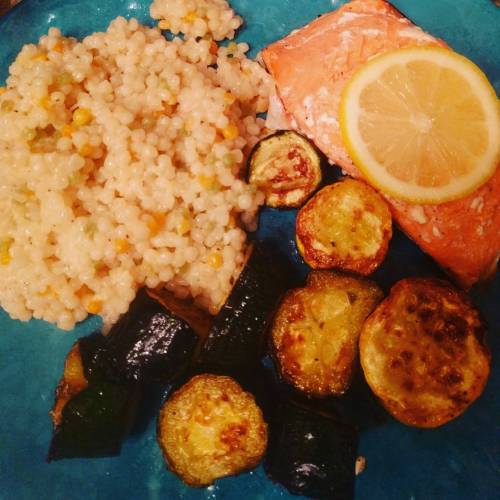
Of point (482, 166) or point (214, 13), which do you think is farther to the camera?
point (214, 13)

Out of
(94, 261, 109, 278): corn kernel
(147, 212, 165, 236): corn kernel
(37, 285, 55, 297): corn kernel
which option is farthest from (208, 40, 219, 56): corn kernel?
(37, 285, 55, 297): corn kernel

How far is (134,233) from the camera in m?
2.47

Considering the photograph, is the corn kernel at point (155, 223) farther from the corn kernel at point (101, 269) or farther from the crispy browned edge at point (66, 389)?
the crispy browned edge at point (66, 389)

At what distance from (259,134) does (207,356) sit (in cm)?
125

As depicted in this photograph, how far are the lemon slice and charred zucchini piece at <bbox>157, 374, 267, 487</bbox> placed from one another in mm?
1208

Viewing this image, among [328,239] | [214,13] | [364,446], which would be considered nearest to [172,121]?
[214,13]

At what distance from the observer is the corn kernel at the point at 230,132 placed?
8.68 feet

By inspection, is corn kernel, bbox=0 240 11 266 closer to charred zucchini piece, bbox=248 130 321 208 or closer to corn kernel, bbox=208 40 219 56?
charred zucchini piece, bbox=248 130 321 208

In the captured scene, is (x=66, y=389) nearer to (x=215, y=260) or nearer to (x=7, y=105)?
(x=215, y=260)

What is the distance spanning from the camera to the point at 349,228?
246 cm

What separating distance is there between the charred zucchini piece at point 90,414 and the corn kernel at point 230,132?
130 cm

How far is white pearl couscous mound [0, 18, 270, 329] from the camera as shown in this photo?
8.17 feet

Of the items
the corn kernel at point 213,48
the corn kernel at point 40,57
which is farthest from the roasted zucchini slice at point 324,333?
the corn kernel at point 40,57

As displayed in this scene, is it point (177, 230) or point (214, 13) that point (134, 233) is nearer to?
point (177, 230)
